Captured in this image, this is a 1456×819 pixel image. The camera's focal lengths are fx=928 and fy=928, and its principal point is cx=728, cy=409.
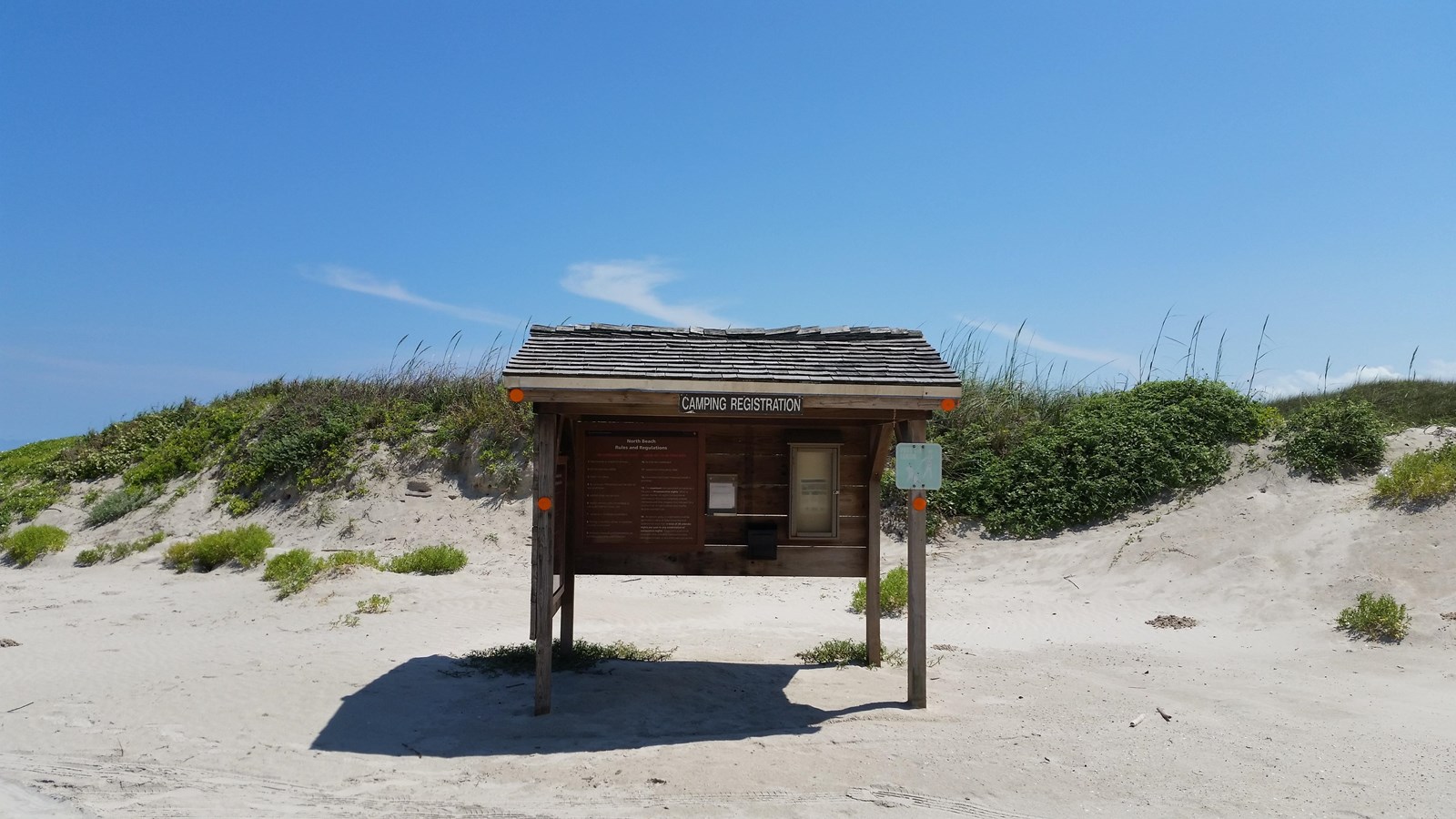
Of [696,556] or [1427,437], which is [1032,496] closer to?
[1427,437]

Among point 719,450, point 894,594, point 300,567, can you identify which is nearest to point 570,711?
point 719,450

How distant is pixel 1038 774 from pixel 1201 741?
1.73m

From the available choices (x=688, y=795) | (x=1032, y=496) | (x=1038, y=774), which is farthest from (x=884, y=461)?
(x=1032, y=496)

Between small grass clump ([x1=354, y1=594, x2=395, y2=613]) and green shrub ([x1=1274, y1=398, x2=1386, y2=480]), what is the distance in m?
14.4

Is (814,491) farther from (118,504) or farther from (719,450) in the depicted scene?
(118,504)

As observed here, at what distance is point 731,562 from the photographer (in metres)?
9.08

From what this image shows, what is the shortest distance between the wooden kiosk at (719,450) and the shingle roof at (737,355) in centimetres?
2

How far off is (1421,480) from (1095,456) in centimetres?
476

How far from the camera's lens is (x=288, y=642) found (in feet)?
34.8

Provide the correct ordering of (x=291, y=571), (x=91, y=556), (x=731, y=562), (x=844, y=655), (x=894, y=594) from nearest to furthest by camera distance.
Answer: (x=731, y=562) → (x=844, y=655) → (x=894, y=594) → (x=291, y=571) → (x=91, y=556)

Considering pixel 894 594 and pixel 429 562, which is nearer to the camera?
pixel 894 594

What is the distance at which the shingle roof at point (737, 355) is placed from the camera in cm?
764

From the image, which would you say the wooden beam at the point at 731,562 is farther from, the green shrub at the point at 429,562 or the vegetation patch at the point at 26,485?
the vegetation patch at the point at 26,485

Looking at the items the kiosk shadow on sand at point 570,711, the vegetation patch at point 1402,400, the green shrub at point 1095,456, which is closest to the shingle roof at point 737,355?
the kiosk shadow on sand at point 570,711
